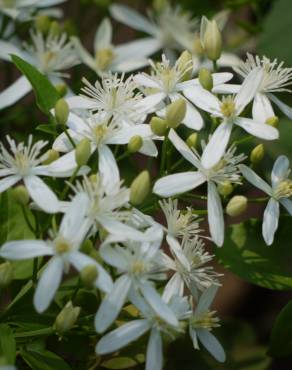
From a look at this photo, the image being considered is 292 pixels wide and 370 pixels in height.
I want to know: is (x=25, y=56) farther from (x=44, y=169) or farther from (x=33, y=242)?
(x=33, y=242)

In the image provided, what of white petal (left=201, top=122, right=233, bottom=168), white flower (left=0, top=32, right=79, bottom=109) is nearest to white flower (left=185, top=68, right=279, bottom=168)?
white petal (left=201, top=122, right=233, bottom=168)

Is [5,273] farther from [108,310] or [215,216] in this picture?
[215,216]

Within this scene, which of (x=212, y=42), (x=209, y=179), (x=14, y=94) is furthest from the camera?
(x=14, y=94)

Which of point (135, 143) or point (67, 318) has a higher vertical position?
point (135, 143)

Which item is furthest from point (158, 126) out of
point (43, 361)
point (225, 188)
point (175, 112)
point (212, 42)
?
point (43, 361)

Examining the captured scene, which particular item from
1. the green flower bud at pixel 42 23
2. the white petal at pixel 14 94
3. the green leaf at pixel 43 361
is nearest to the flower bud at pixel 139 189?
the green leaf at pixel 43 361

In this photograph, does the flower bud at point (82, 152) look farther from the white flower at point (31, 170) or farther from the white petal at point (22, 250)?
the white petal at point (22, 250)
